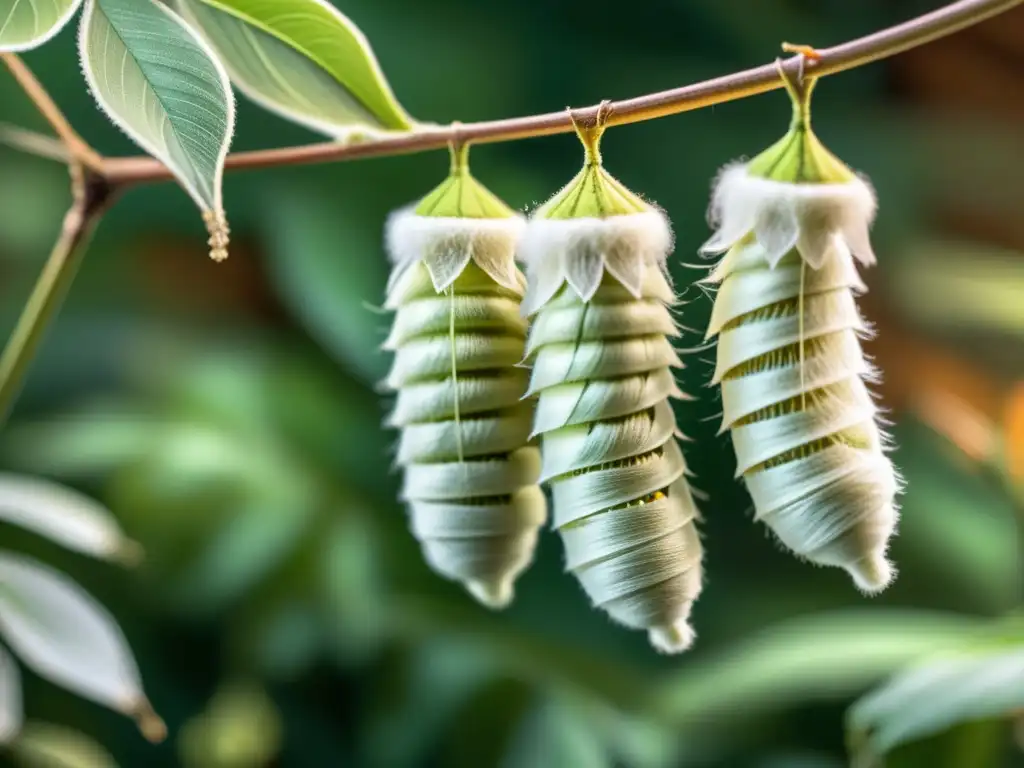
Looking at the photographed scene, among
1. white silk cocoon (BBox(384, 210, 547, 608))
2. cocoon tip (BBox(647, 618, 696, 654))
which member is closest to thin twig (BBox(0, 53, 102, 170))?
white silk cocoon (BBox(384, 210, 547, 608))

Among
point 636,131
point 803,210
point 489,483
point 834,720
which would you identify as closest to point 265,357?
point 636,131

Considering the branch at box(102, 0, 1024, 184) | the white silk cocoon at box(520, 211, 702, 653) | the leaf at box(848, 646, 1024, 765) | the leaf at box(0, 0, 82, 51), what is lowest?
the leaf at box(848, 646, 1024, 765)

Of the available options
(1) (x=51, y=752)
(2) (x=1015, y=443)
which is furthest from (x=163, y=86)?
(2) (x=1015, y=443)

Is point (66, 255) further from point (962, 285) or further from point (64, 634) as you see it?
point (962, 285)

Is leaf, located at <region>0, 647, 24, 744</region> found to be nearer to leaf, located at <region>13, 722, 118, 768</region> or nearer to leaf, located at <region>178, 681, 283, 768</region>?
leaf, located at <region>13, 722, 118, 768</region>

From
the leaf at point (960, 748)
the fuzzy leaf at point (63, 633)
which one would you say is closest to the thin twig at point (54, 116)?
the fuzzy leaf at point (63, 633)

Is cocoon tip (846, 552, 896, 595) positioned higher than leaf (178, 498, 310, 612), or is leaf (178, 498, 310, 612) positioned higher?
cocoon tip (846, 552, 896, 595)
